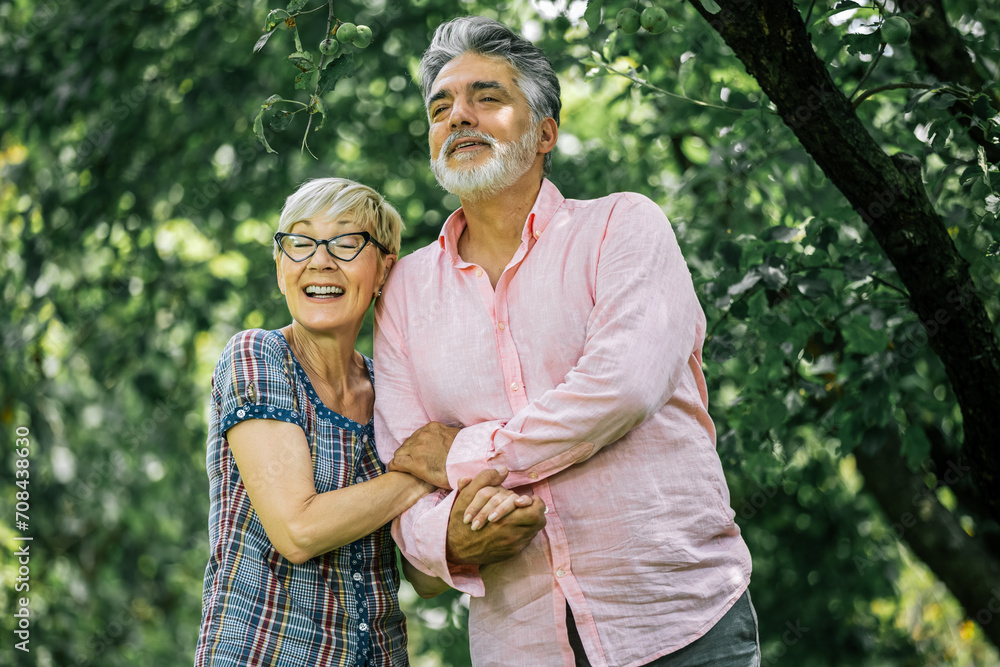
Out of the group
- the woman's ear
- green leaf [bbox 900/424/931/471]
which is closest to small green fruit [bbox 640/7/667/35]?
the woman's ear

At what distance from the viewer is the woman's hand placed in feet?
5.77

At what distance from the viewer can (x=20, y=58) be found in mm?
3990

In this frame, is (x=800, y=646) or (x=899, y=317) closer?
(x=899, y=317)

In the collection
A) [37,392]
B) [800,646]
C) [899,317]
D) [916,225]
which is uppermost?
[916,225]

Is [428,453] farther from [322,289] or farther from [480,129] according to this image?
[480,129]

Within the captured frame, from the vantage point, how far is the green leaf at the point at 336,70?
1894mm

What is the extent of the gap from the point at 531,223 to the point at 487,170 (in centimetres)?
16

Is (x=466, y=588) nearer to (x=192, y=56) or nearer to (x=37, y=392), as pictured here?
(x=192, y=56)

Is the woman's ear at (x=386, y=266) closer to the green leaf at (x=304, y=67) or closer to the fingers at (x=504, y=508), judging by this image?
the green leaf at (x=304, y=67)

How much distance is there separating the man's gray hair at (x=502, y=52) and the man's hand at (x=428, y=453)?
79 cm

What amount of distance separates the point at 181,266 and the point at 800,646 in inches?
137

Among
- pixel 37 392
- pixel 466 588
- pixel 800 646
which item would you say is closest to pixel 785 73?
pixel 466 588

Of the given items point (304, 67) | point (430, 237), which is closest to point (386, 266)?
point (304, 67)

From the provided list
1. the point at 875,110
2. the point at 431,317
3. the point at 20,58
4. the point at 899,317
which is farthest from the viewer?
the point at 20,58
